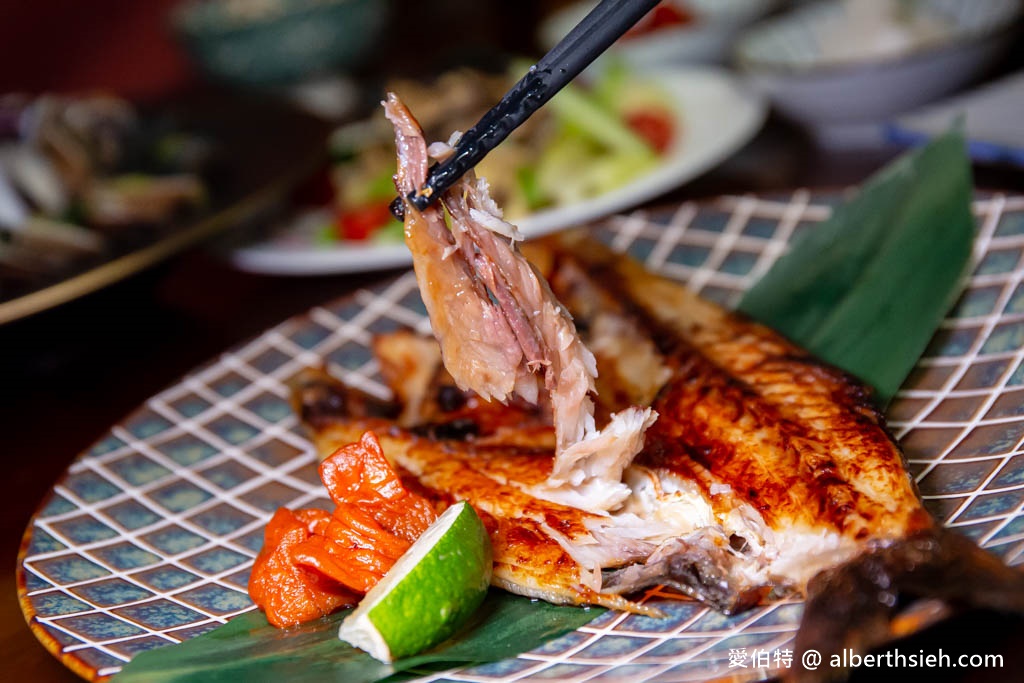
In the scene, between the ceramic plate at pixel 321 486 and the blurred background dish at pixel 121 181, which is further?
the blurred background dish at pixel 121 181

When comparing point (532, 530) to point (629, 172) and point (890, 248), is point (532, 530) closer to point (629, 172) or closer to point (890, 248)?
point (890, 248)

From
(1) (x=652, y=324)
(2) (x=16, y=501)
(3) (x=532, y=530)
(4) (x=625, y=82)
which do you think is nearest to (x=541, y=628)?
(3) (x=532, y=530)

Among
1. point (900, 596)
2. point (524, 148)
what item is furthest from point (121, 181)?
point (900, 596)

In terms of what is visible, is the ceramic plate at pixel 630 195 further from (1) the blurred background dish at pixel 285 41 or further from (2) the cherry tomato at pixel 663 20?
(1) the blurred background dish at pixel 285 41

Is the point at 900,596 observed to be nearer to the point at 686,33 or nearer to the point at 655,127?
the point at 655,127

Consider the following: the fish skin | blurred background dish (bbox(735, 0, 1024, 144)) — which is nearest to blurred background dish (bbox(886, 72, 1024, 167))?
blurred background dish (bbox(735, 0, 1024, 144))

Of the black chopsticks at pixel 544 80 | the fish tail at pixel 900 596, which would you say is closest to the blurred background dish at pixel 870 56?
the black chopsticks at pixel 544 80

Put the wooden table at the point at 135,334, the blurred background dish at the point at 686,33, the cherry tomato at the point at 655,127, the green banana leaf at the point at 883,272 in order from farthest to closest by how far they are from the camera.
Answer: the blurred background dish at the point at 686,33 → the cherry tomato at the point at 655,127 → the wooden table at the point at 135,334 → the green banana leaf at the point at 883,272
